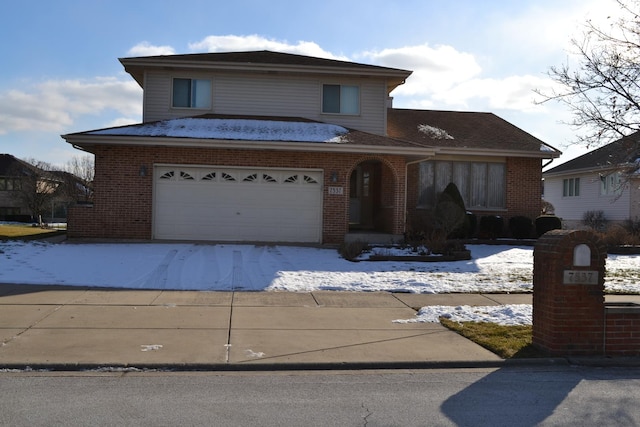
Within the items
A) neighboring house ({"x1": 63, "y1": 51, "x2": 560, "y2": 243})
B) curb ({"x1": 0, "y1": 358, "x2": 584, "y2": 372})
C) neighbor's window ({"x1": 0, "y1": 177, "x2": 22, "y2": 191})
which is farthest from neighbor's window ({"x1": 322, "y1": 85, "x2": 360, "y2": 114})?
neighbor's window ({"x1": 0, "y1": 177, "x2": 22, "y2": 191})

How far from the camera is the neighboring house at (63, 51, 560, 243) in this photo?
17125 mm

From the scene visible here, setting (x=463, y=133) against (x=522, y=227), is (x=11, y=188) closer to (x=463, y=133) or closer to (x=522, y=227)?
(x=463, y=133)

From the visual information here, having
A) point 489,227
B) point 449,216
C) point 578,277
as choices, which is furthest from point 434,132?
point 578,277

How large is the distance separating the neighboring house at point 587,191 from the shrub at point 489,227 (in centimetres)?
530

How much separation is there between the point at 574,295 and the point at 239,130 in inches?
504

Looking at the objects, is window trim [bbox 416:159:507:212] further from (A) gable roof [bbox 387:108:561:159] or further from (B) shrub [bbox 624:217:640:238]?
(B) shrub [bbox 624:217:640:238]

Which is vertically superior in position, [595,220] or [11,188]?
[11,188]

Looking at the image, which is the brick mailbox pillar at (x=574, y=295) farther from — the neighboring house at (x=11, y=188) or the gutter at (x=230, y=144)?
the neighboring house at (x=11, y=188)

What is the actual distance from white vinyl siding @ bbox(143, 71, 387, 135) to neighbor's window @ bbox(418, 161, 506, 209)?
258cm

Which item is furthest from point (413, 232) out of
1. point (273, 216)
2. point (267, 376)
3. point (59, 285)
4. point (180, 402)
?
point (180, 402)

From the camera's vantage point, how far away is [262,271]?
1320 centimetres

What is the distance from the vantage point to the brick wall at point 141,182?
17047 mm

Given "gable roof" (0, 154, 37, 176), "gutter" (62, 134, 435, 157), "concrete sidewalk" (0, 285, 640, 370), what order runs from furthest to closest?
"gable roof" (0, 154, 37, 176), "gutter" (62, 134, 435, 157), "concrete sidewalk" (0, 285, 640, 370)

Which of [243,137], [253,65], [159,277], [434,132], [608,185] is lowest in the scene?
[159,277]
